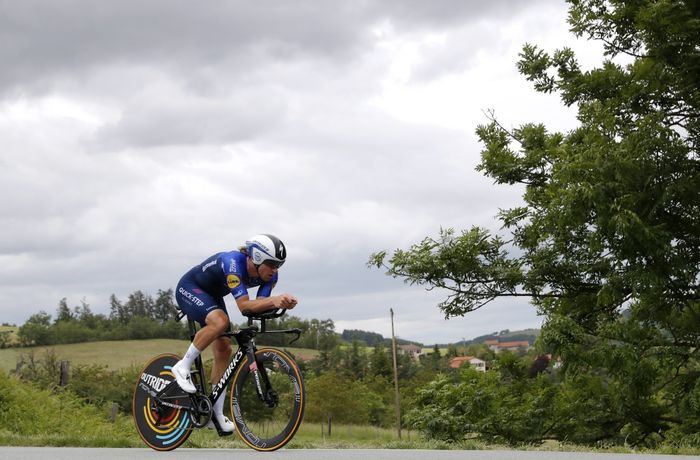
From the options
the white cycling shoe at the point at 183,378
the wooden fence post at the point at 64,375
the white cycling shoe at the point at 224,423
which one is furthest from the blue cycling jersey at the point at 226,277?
the wooden fence post at the point at 64,375

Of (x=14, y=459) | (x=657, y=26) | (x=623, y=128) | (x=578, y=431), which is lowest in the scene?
(x=578, y=431)

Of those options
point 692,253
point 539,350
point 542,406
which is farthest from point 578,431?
point 692,253

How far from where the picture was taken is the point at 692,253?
1441cm

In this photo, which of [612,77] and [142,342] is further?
[142,342]

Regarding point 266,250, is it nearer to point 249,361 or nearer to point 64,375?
point 249,361

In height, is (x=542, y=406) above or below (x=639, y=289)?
below

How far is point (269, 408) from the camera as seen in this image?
684 cm

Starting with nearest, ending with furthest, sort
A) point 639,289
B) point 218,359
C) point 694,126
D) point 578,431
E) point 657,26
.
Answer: point 218,359, point 639,289, point 657,26, point 694,126, point 578,431

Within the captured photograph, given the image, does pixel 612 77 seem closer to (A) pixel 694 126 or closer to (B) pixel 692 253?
(A) pixel 694 126

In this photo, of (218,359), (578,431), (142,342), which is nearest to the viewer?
(218,359)

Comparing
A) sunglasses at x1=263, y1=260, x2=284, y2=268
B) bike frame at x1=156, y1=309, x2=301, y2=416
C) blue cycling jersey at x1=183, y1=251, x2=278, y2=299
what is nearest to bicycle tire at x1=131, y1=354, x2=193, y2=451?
bike frame at x1=156, y1=309, x2=301, y2=416

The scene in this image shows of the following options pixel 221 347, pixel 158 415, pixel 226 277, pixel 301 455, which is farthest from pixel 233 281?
pixel 158 415

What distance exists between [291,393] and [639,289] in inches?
334

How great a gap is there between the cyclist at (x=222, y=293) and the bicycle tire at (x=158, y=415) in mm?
401
